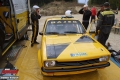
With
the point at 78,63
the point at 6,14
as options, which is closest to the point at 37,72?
the point at 78,63

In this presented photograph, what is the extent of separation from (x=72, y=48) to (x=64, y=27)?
1.44 meters

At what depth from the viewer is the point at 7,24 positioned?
563 cm

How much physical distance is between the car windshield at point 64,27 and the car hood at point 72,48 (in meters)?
0.42

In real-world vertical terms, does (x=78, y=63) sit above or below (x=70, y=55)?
below

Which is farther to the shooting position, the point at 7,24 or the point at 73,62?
the point at 7,24

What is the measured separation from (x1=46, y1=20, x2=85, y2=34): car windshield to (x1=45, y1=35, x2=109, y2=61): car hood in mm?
418

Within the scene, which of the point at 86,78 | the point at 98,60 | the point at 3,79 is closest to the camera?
the point at 3,79

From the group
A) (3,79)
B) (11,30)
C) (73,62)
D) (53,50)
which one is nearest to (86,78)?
(73,62)

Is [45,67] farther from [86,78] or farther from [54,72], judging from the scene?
[86,78]

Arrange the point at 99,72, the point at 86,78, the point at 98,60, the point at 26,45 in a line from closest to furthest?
1. the point at 98,60
2. the point at 86,78
3. the point at 99,72
4. the point at 26,45

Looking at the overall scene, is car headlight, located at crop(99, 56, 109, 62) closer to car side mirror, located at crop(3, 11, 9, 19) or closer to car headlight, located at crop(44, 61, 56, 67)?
car headlight, located at crop(44, 61, 56, 67)

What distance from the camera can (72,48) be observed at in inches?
157

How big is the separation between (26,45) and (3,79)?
12.6ft

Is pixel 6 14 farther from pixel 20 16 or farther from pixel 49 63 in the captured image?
pixel 49 63
